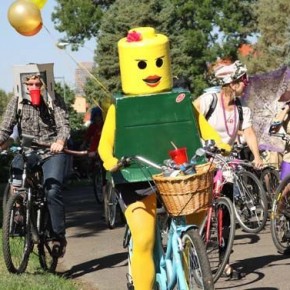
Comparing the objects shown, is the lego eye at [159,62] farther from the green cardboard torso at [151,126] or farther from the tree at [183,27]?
the tree at [183,27]

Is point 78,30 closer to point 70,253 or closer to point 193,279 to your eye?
point 70,253

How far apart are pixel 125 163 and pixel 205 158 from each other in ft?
2.49

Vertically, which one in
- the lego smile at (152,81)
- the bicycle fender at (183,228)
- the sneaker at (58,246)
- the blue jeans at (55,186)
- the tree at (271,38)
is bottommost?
the tree at (271,38)

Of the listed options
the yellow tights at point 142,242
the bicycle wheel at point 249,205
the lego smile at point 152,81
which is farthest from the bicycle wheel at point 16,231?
the bicycle wheel at point 249,205

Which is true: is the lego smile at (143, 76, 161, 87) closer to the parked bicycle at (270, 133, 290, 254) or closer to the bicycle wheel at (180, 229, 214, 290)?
the bicycle wheel at (180, 229, 214, 290)

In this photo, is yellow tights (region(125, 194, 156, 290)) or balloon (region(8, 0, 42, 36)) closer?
yellow tights (region(125, 194, 156, 290))

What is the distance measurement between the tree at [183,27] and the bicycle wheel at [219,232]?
141ft

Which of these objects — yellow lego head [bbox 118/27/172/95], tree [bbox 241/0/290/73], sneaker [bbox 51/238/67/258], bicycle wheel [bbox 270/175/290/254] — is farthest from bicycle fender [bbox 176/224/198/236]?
tree [bbox 241/0/290/73]

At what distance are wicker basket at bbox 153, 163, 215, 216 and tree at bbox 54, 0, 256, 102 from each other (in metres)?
45.2

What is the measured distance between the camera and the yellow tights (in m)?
5.25

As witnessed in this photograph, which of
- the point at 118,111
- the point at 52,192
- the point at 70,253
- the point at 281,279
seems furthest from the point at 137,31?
the point at 70,253

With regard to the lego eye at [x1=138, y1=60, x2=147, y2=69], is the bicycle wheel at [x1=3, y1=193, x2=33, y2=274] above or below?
below

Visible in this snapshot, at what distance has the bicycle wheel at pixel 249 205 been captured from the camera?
9125mm

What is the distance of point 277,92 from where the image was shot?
12320mm
